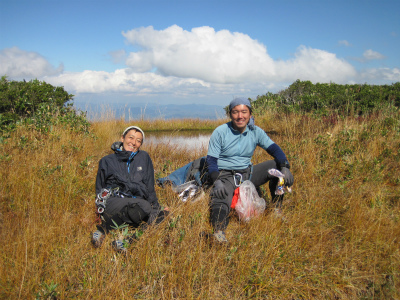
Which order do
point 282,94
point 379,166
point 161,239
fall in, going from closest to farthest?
point 161,239 → point 379,166 → point 282,94

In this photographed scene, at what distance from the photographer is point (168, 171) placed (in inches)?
188

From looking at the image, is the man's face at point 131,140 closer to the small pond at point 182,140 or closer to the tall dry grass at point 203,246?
the tall dry grass at point 203,246

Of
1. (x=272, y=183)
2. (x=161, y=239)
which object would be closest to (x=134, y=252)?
(x=161, y=239)

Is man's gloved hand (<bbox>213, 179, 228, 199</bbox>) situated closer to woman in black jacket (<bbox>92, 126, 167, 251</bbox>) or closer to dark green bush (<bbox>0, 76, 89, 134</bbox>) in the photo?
woman in black jacket (<bbox>92, 126, 167, 251</bbox>)

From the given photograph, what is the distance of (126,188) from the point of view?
2.89m

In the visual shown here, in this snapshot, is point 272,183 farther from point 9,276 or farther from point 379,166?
point 9,276

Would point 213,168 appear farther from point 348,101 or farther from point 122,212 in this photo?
point 348,101

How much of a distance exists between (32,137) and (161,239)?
368cm

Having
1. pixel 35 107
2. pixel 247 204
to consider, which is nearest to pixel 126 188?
pixel 247 204

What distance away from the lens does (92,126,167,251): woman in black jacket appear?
107 inches

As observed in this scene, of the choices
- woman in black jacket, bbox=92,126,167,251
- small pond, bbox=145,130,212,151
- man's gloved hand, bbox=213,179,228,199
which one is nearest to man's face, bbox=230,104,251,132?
man's gloved hand, bbox=213,179,228,199

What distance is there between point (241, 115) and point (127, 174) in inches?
57.0

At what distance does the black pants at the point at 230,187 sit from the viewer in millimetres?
2807

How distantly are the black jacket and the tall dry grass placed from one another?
1.41 feet
